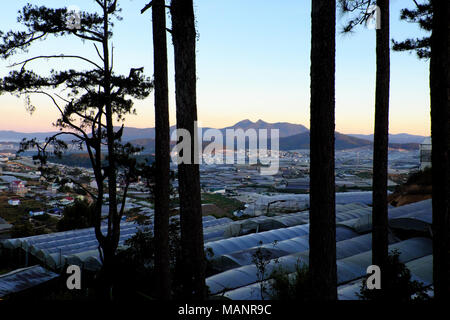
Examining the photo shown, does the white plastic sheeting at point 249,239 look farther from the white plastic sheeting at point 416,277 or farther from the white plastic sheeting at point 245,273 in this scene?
the white plastic sheeting at point 416,277

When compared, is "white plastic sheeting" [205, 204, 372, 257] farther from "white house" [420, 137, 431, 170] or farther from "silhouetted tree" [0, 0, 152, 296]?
"white house" [420, 137, 431, 170]

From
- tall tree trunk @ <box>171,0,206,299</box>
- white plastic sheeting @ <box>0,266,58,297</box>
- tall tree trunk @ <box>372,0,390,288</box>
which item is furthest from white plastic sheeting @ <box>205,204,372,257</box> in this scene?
tall tree trunk @ <box>171,0,206,299</box>

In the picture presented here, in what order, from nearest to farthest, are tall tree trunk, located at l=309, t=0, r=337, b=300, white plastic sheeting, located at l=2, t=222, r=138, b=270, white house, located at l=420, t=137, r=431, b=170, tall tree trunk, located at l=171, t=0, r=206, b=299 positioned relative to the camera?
1. tall tree trunk, located at l=309, t=0, r=337, b=300
2. tall tree trunk, located at l=171, t=0, r=206, b=299
3. white plastic sheeting, located at l=2, t=222, r=138, b=270
4. white house, located at l=420, t=137, r=431, b=170

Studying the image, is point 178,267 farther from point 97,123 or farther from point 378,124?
point 378,124

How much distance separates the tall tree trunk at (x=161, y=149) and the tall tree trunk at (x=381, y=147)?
3.72 metres

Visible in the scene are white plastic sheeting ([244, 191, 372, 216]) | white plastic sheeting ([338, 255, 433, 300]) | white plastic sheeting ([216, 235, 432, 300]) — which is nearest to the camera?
white plastic sheeting ([338, 255, 433, 300])

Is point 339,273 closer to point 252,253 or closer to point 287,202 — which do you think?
point 252,253

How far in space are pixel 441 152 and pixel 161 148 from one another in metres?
4.16

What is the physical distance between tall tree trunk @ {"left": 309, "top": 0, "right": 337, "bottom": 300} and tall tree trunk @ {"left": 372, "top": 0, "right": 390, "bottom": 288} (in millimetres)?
2385

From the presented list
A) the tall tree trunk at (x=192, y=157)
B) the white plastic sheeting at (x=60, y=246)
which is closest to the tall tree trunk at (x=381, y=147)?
the tall tree trunk at (x=192, y=157)

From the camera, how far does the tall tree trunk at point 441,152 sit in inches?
166

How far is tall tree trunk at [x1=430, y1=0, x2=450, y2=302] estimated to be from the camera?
13.9 feet

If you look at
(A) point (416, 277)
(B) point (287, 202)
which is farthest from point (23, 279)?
(B) point (287, 202)
